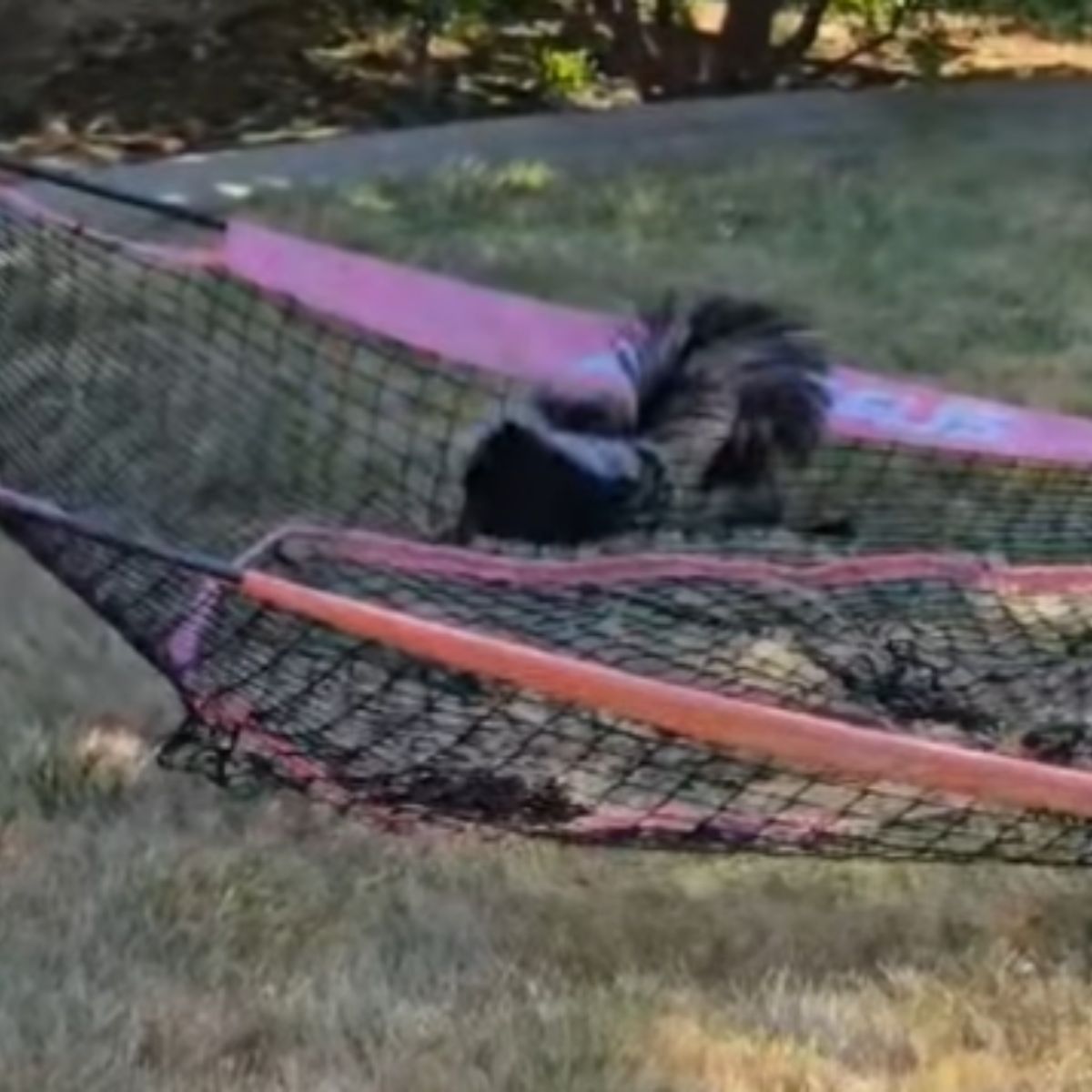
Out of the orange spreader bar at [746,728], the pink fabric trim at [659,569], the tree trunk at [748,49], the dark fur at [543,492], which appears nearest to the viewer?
the orange spreader bar at [746,728]

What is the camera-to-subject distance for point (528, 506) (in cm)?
367

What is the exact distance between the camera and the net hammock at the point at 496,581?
2.74 metres

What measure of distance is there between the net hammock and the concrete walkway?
1794 mm

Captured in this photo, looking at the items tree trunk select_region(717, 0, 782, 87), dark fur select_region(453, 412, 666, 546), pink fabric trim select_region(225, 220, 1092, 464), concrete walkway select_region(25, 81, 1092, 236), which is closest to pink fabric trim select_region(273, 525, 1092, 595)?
dark fur select_region(453, 412, 666, 546)

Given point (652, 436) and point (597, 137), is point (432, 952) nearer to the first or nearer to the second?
point (652, 436)

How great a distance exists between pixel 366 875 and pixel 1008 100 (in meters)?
4.56

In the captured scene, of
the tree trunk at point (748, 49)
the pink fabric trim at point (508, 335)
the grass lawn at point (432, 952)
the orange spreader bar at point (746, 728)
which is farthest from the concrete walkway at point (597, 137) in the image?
the orange spreader bar at point (746, 728)

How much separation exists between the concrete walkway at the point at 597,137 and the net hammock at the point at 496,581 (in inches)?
70.6

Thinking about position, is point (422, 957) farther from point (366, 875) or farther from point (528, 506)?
point (528, 506)

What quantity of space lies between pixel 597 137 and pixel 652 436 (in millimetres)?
3018

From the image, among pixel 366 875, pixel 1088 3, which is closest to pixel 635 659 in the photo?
pixel 366 875

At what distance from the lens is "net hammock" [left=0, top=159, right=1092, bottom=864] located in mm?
2742

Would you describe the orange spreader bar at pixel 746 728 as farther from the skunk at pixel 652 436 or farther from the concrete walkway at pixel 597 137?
the concrete walkway at pixel 597 137

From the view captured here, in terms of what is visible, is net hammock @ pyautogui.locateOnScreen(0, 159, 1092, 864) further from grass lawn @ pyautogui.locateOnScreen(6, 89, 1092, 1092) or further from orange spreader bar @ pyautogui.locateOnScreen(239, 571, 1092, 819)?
grass lawn @ pyautogui.locateOnScreen(6, 89, 1092, 1092)
